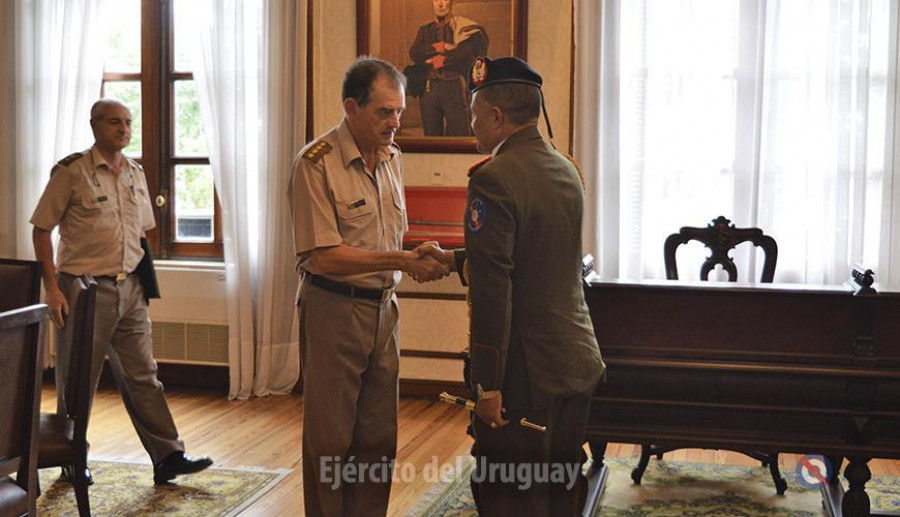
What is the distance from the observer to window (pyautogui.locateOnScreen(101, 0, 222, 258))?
659 cm

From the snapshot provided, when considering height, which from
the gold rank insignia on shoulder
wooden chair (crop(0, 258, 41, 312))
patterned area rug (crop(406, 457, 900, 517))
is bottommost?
patterned area rug (crop(406, 457, 900, 517))

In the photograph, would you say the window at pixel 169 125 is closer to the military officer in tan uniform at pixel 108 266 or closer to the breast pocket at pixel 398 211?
the military officer in tan uniform at pixel 108 266

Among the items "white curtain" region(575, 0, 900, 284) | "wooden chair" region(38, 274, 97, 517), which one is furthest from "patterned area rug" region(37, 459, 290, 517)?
"white curtain" region(575, 0, 900, 284)

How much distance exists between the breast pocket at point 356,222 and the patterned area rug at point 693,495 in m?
1.41

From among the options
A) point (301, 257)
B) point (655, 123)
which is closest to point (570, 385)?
point (301, 257)

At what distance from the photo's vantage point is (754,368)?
11.3 ft

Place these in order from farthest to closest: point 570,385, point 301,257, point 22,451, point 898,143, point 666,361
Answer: point 898,143
point 666,361
point 301,257
point 22,451
point 570,385

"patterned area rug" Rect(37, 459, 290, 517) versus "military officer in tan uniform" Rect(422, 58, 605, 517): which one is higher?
"military officer in tan uniform" Rect(422, 58, 605, 517)

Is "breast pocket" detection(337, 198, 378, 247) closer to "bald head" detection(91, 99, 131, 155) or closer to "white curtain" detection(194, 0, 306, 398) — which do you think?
"bald head" detection(91, 99, 131, 155)

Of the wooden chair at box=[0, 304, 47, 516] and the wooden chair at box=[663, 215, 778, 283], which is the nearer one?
the wooden chair at box=[0, 304, 47, 516]

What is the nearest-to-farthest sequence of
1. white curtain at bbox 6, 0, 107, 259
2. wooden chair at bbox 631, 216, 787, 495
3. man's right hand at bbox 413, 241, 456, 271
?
man's right hand at bbox 413, 241, 456, 271 < wooden chair at bbox 631, 216, 787, 495 < white curtain at bbox 6, 0, 107, 259

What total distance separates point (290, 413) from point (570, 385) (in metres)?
3.56

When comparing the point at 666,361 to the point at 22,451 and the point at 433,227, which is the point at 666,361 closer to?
the point at 22,451

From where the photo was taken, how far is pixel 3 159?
6.55 m
